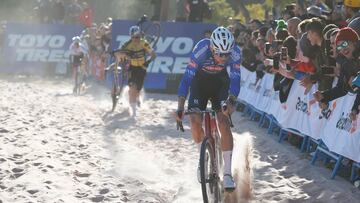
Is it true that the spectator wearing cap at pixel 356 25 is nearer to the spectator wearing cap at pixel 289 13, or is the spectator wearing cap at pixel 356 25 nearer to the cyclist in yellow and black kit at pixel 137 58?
the spectator wearing cap at pixel 289 13

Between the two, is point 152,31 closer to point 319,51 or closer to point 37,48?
point 37,48

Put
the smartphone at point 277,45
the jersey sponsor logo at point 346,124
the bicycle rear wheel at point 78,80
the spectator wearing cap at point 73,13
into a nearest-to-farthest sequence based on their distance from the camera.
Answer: the jersey sponsor logo at point 346,124, the smartphone at point 277,45, the bicycle rear wheel at point 78,80, the spectator wearing cap at point 73,13

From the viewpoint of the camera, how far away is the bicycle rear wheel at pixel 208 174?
256 inches

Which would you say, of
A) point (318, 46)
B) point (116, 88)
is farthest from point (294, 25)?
point (116, 88)

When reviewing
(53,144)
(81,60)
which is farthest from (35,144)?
(81,60)

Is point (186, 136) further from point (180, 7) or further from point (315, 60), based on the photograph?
point (180, 7)

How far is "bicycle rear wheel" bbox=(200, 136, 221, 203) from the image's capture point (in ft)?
21.4

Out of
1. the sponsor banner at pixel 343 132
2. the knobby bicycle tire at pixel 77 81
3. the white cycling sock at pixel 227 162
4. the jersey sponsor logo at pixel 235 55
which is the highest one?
the jersey sponsor logo at pixel 235 55

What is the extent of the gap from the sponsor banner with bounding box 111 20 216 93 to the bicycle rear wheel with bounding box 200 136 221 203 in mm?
13677

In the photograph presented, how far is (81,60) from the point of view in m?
20.0

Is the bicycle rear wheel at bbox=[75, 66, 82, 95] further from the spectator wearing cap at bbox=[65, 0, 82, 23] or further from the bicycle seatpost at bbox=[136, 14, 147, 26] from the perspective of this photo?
the spectator wearing cap at bbox=[65, 0, 82, 23]

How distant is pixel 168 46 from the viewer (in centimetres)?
2078

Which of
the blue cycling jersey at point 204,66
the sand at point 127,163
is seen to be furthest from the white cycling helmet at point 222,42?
the sand at point 127,163

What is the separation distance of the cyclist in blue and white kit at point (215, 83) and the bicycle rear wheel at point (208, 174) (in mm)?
133
